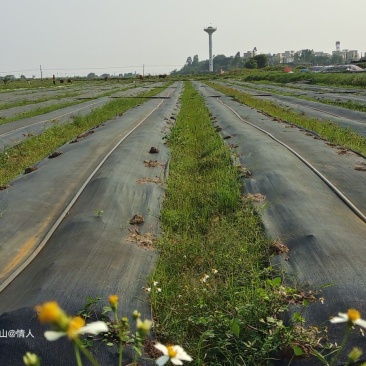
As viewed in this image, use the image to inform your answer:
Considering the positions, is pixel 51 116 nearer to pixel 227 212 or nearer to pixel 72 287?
pixel 227 212

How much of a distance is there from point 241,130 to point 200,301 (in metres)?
6.36

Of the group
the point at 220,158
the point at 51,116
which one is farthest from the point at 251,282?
the point at 51,116

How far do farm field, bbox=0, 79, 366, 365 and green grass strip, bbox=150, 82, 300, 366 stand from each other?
0.01m

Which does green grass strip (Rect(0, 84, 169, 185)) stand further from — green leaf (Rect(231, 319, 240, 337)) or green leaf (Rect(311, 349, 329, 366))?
green leaf (Rect(311, 349, 329, 366))

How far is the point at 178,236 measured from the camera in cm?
386

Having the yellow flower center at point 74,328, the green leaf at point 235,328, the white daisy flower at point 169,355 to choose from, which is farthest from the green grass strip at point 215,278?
the yellow flower center at point 74,328

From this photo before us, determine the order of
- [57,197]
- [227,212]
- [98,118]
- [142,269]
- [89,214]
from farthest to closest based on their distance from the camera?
1. [98,118]
2. [57,197]
3. [227,212]
4. [89,214]
5. [142,269]

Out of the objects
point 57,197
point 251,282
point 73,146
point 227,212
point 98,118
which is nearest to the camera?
point 251,282

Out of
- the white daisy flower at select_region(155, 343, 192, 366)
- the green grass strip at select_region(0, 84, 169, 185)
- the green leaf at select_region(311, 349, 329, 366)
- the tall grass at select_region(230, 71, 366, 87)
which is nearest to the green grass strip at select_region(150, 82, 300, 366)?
the green leaf at select_region(311, 349, 329, 366)

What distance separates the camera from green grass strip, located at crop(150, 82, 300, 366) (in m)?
2.29

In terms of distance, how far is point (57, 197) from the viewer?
15.4 feet

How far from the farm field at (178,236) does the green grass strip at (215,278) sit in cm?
1

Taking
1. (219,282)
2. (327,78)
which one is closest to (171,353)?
(219,282)

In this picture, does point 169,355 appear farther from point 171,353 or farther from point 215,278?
point 215,278
